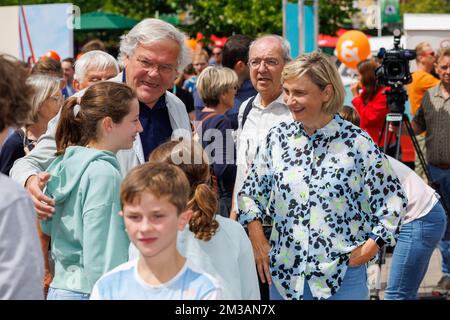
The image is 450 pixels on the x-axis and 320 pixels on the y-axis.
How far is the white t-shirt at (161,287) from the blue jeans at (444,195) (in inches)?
211

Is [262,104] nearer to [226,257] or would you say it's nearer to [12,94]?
[226,257]

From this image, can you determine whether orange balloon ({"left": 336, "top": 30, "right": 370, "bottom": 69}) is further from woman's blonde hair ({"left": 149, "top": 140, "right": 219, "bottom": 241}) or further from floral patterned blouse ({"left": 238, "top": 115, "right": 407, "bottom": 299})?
woman's blonde hair ({"left": 149, "top": 140, "right": 219, "bottom": 241})

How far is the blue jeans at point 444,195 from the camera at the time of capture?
8062mm

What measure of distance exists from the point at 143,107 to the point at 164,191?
203cm

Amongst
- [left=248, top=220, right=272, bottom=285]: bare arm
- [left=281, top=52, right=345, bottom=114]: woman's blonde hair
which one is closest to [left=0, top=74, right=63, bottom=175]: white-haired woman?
[left=248, top=220, right=272, bottom=285]: bare arm

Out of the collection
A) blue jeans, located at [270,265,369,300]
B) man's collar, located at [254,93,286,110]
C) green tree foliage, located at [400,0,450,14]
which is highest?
man's collar, located at [254,93,286,110]

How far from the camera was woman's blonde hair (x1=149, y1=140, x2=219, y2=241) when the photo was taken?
354 cm

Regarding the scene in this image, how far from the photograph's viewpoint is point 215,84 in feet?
23.6

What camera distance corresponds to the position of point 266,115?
585cm

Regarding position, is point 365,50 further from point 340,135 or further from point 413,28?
point 340,135

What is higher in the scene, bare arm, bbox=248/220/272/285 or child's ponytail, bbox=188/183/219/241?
child's ponytail, bbox=188/183/219/241

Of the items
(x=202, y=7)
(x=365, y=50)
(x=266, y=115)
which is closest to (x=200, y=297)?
(x=266, y=115)

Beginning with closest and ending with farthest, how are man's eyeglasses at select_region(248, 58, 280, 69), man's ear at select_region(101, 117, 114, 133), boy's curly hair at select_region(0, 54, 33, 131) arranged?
boy's curly hair at select_region(0, 54, 33, 131) → man's ear at select_region(101, 117, 114, 133) → man's eyeglasses at select_region(248, 58, 280, 69)

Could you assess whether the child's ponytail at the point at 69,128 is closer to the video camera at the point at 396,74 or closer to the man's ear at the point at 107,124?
the man's ear at the point at 107,124
